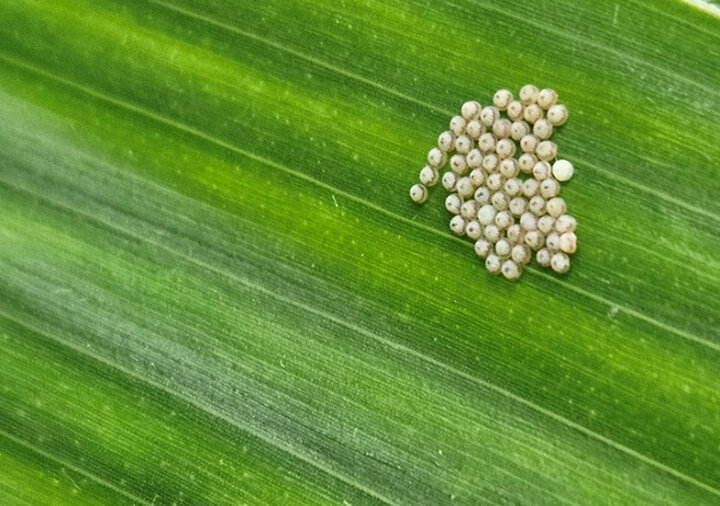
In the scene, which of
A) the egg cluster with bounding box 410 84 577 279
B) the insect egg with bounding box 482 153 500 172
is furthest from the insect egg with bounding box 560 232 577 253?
the insect egg with bounding box 482 153 500 172

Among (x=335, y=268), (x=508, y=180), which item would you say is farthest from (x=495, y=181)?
(x=335, y=268)

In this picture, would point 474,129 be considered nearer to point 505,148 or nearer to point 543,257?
point 505,148

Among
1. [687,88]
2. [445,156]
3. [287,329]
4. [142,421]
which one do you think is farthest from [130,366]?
[687,88]

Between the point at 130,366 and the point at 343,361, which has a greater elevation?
the point at 343,361

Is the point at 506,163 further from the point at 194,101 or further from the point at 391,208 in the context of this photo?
the point at 194,101

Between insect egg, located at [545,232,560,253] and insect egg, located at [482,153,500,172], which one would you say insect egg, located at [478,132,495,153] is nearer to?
insect egg, located at [482,153,500,172]

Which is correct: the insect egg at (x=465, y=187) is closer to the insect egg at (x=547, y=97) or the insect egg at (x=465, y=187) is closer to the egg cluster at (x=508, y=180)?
the egg cluster at (x=508, y=180)
